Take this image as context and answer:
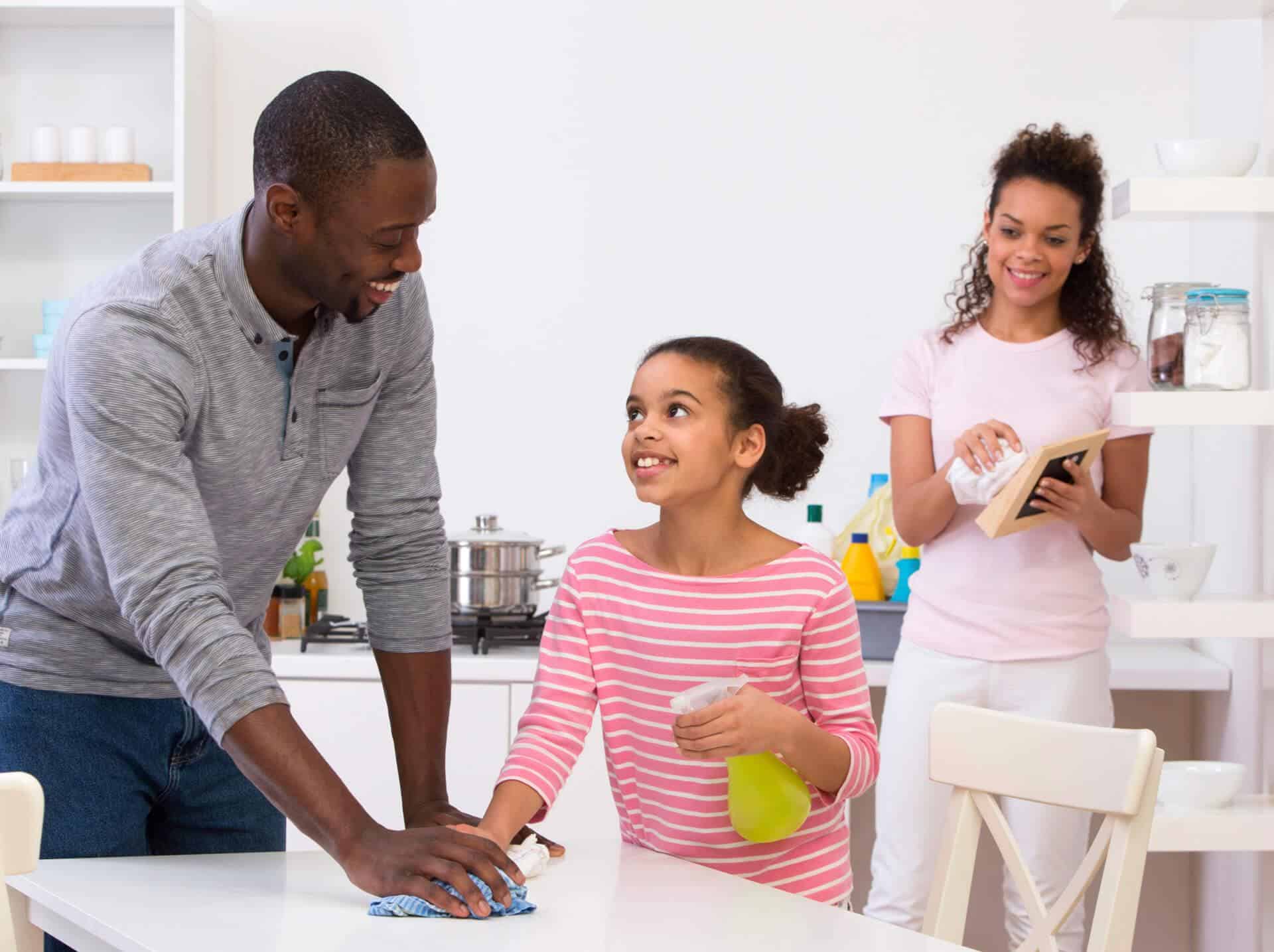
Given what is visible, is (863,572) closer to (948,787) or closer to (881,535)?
(881,535)

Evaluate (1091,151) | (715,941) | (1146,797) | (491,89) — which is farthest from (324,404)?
(491,89)

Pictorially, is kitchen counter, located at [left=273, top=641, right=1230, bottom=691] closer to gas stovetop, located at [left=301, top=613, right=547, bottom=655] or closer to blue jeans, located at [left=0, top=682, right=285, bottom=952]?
gas stovetop, located at [left=301, top=613, right=547, bottom=655]

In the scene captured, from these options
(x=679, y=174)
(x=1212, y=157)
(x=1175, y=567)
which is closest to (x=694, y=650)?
(x=1175, y=567)

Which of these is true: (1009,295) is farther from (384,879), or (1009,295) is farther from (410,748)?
(384,879)

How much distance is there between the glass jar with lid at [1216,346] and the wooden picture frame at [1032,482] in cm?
17

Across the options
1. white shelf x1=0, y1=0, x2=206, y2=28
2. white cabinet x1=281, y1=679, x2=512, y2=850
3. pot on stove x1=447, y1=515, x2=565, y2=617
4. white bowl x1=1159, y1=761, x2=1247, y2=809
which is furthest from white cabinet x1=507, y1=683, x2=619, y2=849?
white shelf x1=0, y1=0, x2=206, y2=28

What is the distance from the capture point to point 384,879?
110cm

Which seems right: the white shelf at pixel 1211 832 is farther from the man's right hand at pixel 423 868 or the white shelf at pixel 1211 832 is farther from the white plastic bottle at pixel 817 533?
the man's right hand at pixel 423 868

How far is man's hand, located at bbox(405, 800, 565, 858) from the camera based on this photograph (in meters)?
1.36

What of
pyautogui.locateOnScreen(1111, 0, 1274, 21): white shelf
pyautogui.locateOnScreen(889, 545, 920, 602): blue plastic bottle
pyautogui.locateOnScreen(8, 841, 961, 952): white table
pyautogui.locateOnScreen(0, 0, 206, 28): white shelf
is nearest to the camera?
pyautogui.locateOnScreen(8, 841, 961, 952): white table

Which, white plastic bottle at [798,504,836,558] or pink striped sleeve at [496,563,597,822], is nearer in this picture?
pink striped sleeve at [496,563,597,822]

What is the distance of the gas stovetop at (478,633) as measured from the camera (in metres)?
2.67

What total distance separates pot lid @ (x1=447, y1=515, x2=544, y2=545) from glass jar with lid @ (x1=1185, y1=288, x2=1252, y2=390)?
1195 millimetres

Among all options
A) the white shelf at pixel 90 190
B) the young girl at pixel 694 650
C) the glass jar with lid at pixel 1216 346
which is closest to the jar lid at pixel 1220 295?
the glass jar with lid at pixel 1216 346
